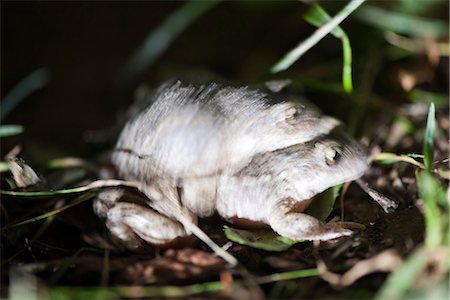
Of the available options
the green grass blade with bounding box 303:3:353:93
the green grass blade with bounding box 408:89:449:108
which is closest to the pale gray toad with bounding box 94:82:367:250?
the green grass blade with bounding box 303:3:353:93

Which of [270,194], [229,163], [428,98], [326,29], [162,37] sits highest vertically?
[162,37]

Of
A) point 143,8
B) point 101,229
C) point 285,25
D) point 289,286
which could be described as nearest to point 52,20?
point 143,8

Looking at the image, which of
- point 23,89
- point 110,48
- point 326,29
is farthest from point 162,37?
point 326,29

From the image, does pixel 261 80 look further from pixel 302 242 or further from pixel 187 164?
pixel 302 242

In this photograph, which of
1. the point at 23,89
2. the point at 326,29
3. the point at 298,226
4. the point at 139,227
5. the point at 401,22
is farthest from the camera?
the point at 23,89

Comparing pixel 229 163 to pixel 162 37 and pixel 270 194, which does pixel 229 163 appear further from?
pixel 162 37

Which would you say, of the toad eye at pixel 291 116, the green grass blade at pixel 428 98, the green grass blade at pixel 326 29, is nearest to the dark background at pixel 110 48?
the green grass blade at pixel 428 98

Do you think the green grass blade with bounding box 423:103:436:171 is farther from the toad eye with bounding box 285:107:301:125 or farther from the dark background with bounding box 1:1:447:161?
the dark background with bounding box 1:1:447:161
